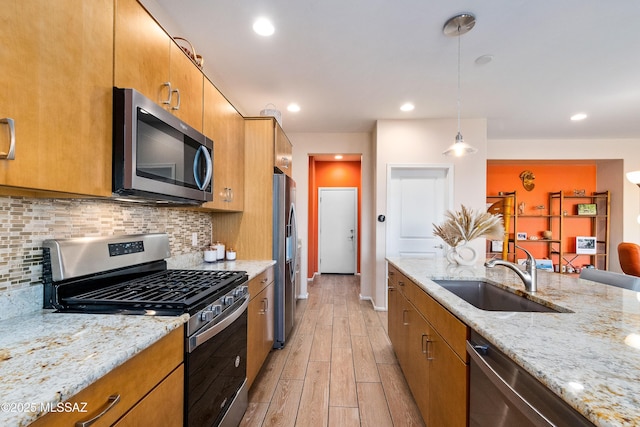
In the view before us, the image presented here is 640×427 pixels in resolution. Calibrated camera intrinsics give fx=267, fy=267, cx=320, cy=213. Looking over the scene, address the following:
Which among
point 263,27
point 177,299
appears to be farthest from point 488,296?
point 263,27

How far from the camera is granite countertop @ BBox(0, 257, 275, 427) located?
0.52m

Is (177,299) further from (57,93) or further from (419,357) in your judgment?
(419,357)

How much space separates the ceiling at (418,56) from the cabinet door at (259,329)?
2.00 meters

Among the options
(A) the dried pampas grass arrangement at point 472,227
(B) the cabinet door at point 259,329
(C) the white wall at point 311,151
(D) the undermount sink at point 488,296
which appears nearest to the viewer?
(D) the undermount sink at point 488,296

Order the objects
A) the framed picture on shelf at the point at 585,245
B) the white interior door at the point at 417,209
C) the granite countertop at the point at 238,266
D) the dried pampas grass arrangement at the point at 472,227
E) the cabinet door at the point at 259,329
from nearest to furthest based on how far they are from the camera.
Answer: the cabinet door at the point at 259,329 → the granite countertop at the point at 238,266 → the dried pampas grass arrangement at the point at 472,227 → the white interior door at the point at 417,209 → the framed picture on shelf at the point at 585,245

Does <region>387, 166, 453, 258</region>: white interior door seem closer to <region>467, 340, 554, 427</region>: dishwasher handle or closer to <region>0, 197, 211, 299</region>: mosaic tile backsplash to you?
<region>467, 340, 554, 427</region>: dishwasher handle

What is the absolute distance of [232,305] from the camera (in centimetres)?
144

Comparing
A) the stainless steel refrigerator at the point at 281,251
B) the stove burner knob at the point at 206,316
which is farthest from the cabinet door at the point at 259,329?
the stove burner knob at the point at 206,316

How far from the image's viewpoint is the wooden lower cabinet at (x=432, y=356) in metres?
1.09

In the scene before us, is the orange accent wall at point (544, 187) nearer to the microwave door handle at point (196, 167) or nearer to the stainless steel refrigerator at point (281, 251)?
the stainless steel refrigerator at point (281, 251)

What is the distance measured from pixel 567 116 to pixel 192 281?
481 cm

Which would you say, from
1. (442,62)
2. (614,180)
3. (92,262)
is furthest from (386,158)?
(614,180)

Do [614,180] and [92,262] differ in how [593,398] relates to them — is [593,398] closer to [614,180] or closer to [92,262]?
[92,262]

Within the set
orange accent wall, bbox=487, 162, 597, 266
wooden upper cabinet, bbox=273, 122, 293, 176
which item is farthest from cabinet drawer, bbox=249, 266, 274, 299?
orange accent wall, bbox=487, 162, 597, 266
